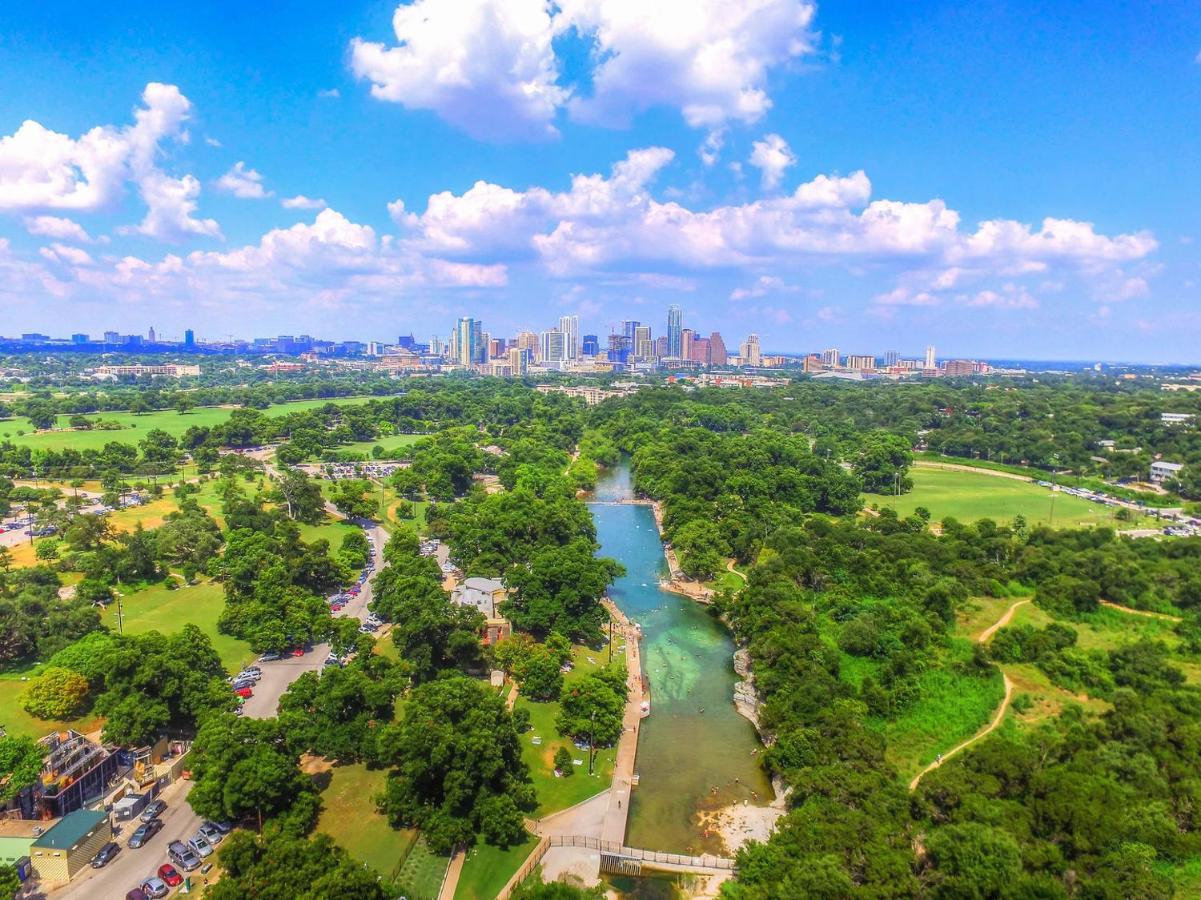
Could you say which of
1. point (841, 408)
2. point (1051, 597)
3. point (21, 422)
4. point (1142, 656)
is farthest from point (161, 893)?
point (841, 408)

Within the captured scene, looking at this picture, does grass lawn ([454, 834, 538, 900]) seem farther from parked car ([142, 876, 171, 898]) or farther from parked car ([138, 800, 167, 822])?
parked car ([138, 800, 167, 822])

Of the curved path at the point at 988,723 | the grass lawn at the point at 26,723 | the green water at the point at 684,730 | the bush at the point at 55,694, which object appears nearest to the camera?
the green water at the point at 684,730

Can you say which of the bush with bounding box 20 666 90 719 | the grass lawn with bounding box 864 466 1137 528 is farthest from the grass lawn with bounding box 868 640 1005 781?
the grass lawn with bounding box 864 466 1137 528

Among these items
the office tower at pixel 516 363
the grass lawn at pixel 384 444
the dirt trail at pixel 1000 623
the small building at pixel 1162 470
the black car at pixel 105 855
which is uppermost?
the office tower at pixel 516 363

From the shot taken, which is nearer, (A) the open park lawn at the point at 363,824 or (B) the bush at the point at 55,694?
(A) the open park lawn at the point at 363,824

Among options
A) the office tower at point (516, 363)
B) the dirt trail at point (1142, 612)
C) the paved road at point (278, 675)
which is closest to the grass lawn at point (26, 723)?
the paved road at point (278, 675)

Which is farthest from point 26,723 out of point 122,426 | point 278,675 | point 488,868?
point 122,426

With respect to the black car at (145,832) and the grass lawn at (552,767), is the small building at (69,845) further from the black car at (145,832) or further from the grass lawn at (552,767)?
the grass lawn at (552,767)

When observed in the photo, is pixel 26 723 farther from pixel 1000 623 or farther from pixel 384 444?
pixel 384 444
